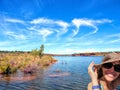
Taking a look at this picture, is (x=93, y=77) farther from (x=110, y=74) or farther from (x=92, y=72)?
(x=110, y=74)

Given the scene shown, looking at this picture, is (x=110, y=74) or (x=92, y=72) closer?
(x=110, y=74)

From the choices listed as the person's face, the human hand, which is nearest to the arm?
the human hand

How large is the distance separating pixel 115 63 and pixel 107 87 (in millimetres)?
413

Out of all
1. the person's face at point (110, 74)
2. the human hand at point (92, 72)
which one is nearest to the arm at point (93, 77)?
the human hand at point (92, 72)

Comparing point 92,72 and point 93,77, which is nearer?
point 93,77

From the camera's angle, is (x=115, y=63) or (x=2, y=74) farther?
(x=2, y=74)

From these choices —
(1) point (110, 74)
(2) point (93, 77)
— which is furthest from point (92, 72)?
(1) point (110, 74)

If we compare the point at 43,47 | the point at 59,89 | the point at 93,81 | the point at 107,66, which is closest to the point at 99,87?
the point at 93,81

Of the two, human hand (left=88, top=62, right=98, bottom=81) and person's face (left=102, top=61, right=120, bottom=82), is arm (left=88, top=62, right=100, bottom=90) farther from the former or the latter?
person's face (left=102, top=61, right=120, bottom=82)

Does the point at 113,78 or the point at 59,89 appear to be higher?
the point at 113,78

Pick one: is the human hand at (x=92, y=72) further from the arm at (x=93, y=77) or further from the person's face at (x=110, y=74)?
the person's face at (x=110, y=74)

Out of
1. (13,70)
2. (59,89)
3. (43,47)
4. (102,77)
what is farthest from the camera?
(43,47)

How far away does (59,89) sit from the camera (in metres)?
24.6

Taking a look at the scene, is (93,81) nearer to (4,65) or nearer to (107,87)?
(107,87)
